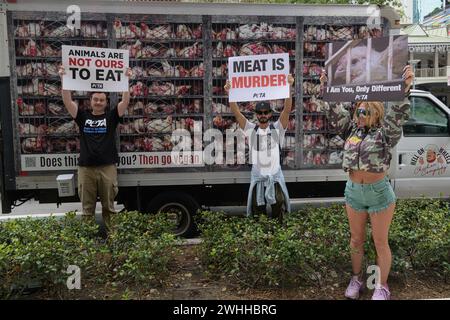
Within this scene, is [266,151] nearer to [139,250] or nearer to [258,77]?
[258,77]

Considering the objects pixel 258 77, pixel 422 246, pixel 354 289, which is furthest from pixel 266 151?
pixel 422 246

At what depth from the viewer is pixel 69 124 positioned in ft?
19.0

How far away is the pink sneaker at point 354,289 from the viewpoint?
387 centimetres

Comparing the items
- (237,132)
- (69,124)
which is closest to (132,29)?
(69,124)

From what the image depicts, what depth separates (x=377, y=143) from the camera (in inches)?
142

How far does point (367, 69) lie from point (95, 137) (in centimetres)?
316

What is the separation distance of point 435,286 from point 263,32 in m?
3.63

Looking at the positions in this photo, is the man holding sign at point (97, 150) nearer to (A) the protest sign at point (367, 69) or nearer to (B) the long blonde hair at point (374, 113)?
(A) the protest sign at point (367, 69)

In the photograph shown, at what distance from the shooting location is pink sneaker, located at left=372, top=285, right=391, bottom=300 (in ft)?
12.2

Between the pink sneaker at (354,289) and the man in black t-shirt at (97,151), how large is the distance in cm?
282

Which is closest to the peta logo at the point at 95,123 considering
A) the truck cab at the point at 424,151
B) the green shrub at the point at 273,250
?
the green shrub at the point at 273,250

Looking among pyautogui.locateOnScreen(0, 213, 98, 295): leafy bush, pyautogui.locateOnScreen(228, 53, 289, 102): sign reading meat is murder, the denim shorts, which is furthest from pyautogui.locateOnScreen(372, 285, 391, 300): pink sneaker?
pyautogui.locateOnScreen(0, 213, 98, 295): leafy bush
